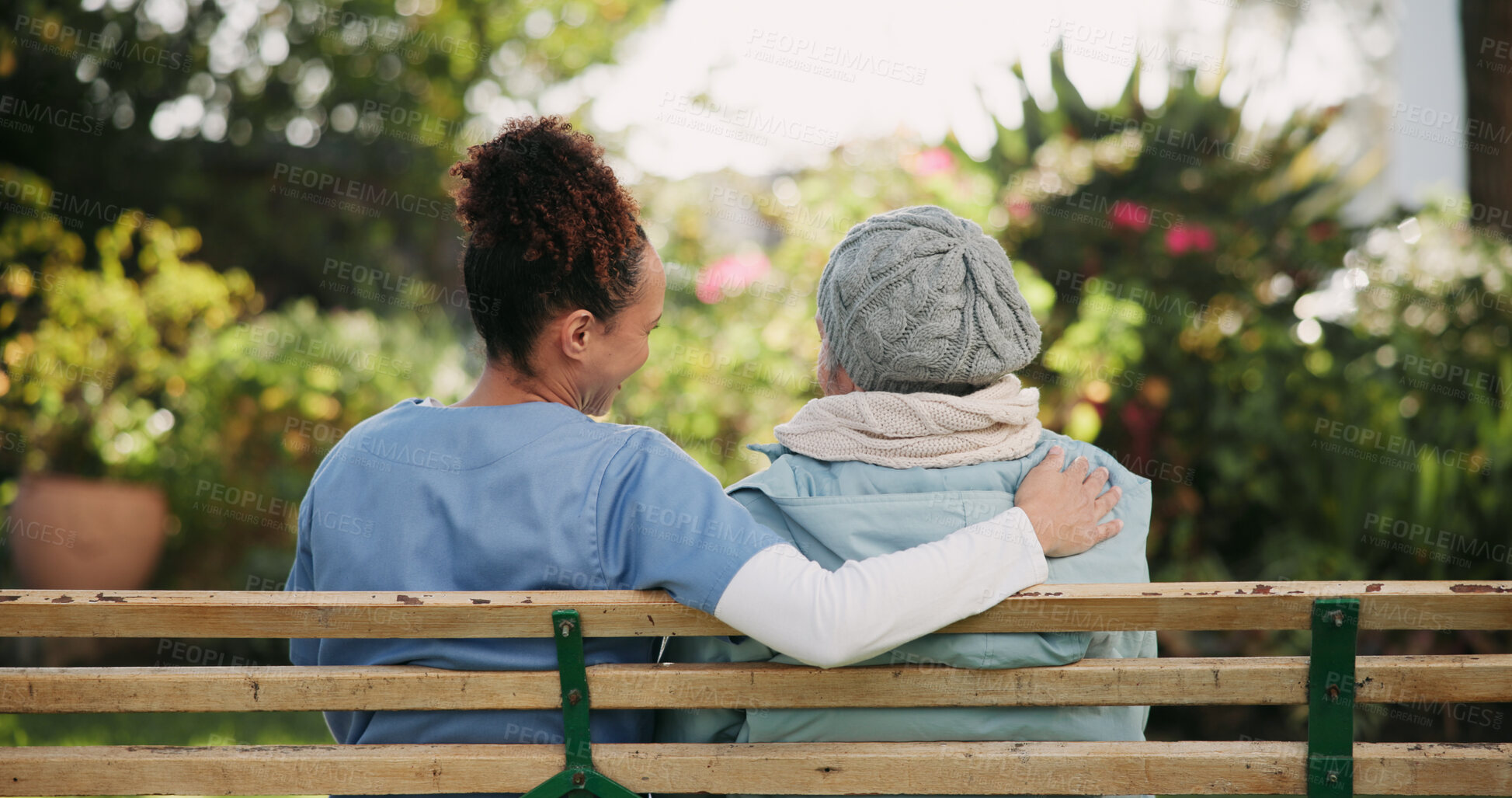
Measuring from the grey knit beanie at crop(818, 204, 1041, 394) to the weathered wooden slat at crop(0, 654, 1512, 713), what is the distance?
1.58 ft

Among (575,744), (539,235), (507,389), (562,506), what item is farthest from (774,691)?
(539,235)

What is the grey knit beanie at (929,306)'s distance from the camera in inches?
68.9

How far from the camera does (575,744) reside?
1601 mm

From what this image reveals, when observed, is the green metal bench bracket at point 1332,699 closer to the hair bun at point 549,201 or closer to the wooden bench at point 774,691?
the wooden bench at point 774,691

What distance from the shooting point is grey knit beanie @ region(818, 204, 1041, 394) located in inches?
68.9

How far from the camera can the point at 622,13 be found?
8758 mm

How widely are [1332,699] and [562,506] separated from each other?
44.7 inches

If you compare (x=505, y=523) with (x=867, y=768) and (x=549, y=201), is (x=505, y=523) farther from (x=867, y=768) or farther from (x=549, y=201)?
(x=867, y=768)

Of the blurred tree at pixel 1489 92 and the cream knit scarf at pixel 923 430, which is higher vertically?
the blurred tree at pixel 1489 92

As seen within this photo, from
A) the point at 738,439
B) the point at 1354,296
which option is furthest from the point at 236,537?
the point at 1354,296

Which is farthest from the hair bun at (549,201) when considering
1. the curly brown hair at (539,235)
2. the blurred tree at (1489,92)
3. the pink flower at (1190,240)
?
the blurred tree at (1489,92)

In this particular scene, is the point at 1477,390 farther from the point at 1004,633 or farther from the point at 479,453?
the point at 479,453

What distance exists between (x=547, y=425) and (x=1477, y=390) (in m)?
4.09

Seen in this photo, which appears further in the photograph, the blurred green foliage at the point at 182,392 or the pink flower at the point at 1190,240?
the blurred green foliage at the point at 182,392
